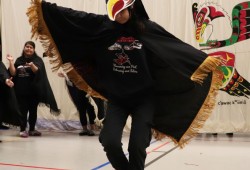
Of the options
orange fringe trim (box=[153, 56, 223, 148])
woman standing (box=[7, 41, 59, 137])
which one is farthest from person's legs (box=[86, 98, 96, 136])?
orange fringe trim (box=[153, 56, 223, 148])

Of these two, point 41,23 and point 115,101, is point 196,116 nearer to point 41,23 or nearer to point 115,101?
point 115,101

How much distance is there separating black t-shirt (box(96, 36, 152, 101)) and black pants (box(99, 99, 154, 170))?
101 millimetres

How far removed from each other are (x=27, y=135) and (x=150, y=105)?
10.8ft

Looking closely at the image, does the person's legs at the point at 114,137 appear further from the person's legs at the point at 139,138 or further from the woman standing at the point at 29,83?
the woman standing at the point at 29,83

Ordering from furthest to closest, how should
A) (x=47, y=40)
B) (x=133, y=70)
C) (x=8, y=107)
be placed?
(x=8, y=107), (x=47, y=40), (x=133, y=70)

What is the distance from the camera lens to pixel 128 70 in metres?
2.18

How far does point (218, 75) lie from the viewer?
7.66 feet

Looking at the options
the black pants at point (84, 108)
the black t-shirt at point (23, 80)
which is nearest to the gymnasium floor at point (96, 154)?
the black pants at point (84, 108)

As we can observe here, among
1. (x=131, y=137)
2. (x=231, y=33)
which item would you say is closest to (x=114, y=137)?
(x=131, y=137)

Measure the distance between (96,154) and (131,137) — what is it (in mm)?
1656

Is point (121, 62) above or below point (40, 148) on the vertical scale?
above

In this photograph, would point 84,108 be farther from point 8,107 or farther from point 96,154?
point 96,154

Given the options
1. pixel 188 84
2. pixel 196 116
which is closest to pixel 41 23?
pixel 188 84

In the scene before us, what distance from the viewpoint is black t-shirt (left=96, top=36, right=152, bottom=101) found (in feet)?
7.12
